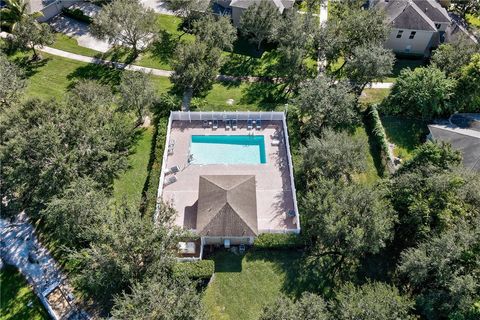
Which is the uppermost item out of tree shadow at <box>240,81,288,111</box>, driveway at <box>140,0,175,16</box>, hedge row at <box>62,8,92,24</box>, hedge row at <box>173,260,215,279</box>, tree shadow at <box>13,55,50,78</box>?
driveway at <box>140,0,175,16</box>

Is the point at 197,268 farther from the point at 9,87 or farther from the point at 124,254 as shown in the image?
the point at 9,87

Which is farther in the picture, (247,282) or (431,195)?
(247,282)

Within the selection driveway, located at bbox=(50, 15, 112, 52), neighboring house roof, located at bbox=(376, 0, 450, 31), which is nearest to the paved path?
driveway, located at bbox=(50, 15, 112, 52)

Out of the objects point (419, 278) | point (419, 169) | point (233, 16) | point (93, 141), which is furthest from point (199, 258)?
point (233, 16)

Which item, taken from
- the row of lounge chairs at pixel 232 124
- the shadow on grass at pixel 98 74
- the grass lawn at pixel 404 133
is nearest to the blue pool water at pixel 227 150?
the row of lounge chairs at pixel 232 124

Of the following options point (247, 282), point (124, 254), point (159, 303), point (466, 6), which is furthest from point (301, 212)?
point (466, 6)

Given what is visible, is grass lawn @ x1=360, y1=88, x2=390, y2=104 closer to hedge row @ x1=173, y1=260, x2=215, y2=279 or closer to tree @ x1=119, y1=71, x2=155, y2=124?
tree @ x1=119, y1=71, x2=155, y2=124

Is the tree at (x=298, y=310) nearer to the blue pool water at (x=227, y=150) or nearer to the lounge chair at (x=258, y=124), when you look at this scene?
the blue pool water at (x=227, y=150)
